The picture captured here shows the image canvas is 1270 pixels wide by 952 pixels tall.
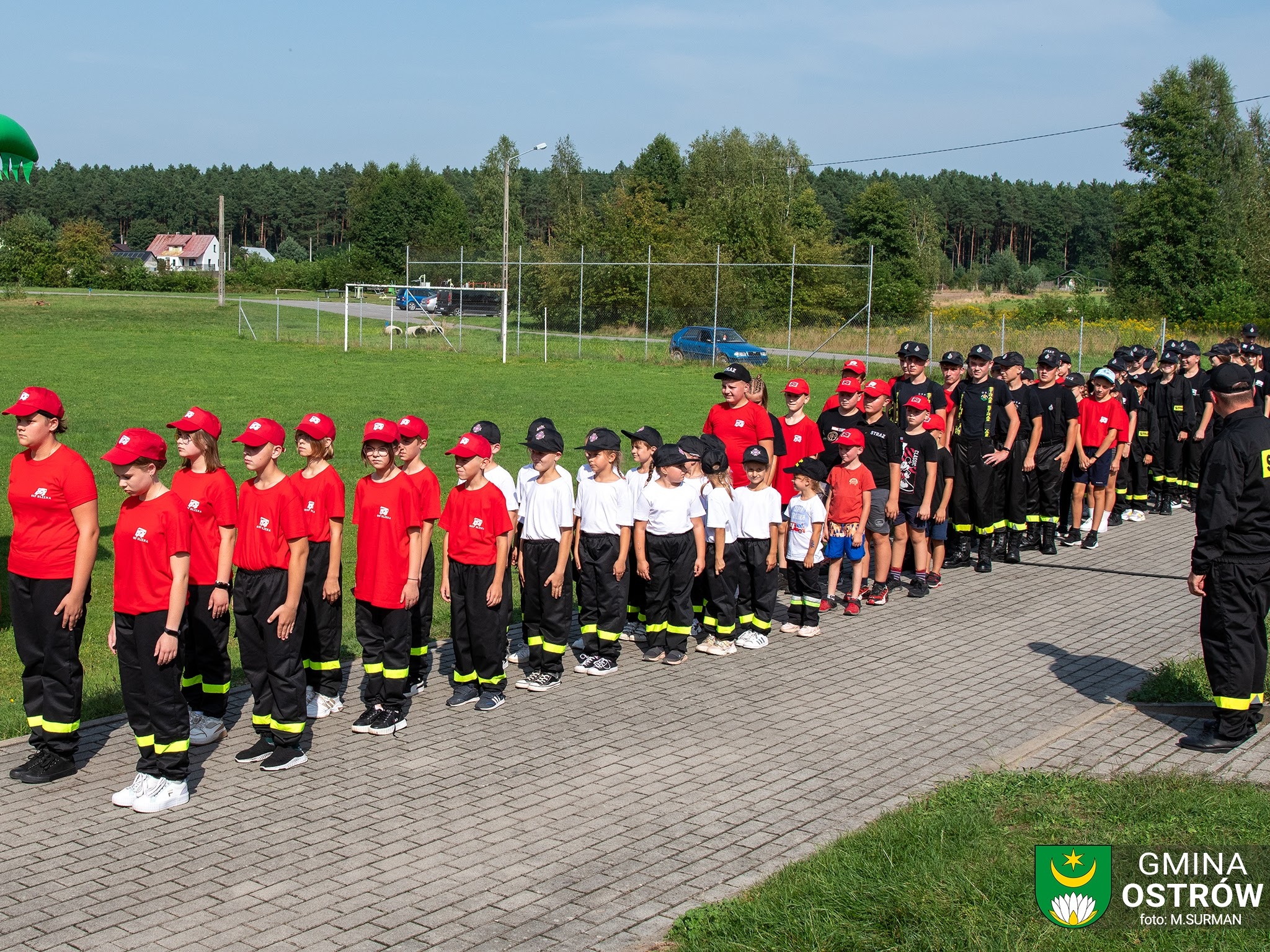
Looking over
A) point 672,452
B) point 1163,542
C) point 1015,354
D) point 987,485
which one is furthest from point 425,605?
point 1163,542

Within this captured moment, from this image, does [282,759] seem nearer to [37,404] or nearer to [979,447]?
[37,404]

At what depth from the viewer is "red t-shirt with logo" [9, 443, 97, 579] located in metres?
6.07

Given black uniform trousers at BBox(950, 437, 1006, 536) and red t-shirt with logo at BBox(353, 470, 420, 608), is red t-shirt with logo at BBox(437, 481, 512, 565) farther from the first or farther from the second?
black uniform trousers at BBox(950, 437, 1006, 536)

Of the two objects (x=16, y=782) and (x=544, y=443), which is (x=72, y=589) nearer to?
(x=16, y=782)

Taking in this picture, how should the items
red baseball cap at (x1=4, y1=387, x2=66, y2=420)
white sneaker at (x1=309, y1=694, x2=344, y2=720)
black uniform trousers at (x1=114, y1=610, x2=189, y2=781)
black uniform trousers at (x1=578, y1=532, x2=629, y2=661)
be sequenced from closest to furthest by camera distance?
1. black uniform trousers at (x1=114, y1=610, x2=189, y2=781)
2. red baseball cap at (x1=4, y1=387, x2=66, y2=420)
3. white sneaker at (x1=309, y1=694, x2=344, y2=720)
4. black uniform trousers at (x1=578, y1=532, x2=629, y2=661)

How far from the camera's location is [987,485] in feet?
37.6

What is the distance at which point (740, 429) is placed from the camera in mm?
9797

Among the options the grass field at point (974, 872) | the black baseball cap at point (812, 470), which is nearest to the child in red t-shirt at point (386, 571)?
the grass field at point (974, 872)

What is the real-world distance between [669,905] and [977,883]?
50.1 inches

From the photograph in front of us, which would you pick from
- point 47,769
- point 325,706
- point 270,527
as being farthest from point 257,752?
point 270,527

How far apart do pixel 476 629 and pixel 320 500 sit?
1.33 m

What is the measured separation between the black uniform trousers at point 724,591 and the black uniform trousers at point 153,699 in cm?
411

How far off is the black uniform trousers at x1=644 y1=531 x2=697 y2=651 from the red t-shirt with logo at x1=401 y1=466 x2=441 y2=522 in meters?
1.90

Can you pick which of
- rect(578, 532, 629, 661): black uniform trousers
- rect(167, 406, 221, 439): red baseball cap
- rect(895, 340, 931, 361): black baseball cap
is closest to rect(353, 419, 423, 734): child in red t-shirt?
rect(167, 406, 221, 439): red baseball cap
